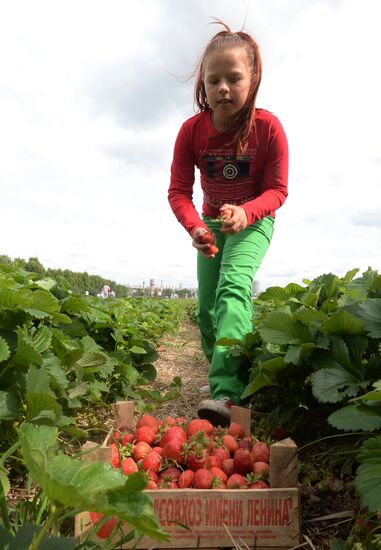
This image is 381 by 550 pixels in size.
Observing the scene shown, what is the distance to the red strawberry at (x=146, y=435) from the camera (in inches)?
68.5

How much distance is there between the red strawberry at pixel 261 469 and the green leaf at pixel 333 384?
279 millimetres

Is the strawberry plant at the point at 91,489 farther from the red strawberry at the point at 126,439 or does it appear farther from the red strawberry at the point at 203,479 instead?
the red strawberry at the point at 126,439

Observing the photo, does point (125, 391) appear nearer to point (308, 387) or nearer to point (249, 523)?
point (308, 387)

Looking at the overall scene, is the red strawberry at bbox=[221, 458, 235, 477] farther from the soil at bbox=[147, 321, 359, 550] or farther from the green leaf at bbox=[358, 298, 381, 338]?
the green leaf at bbox=[358, 298, 381, 338]

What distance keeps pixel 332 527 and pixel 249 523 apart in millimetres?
254

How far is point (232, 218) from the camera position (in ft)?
7.79

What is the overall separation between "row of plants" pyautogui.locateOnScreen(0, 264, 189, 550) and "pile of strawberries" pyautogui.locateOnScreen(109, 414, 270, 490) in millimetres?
223

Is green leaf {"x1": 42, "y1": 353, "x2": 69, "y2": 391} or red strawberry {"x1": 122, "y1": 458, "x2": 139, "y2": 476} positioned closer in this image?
red strawberry {"x1": 122, "y1": 458, "x2": 139, "y2": 476}

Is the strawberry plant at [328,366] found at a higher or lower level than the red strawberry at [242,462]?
higher

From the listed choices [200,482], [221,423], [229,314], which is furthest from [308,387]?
[200,482]

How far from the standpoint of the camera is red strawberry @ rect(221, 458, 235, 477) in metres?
1.59

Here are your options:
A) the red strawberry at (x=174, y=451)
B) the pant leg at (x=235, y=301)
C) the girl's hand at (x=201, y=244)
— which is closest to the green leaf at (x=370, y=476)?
the red strawberry at (x=174, y=451)

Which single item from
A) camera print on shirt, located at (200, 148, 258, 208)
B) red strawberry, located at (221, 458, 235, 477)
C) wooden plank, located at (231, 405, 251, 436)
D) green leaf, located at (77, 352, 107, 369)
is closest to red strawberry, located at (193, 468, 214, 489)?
→ red strawberry, located at (221, 458, 235, 477)

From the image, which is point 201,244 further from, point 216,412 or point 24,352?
point 24,352
